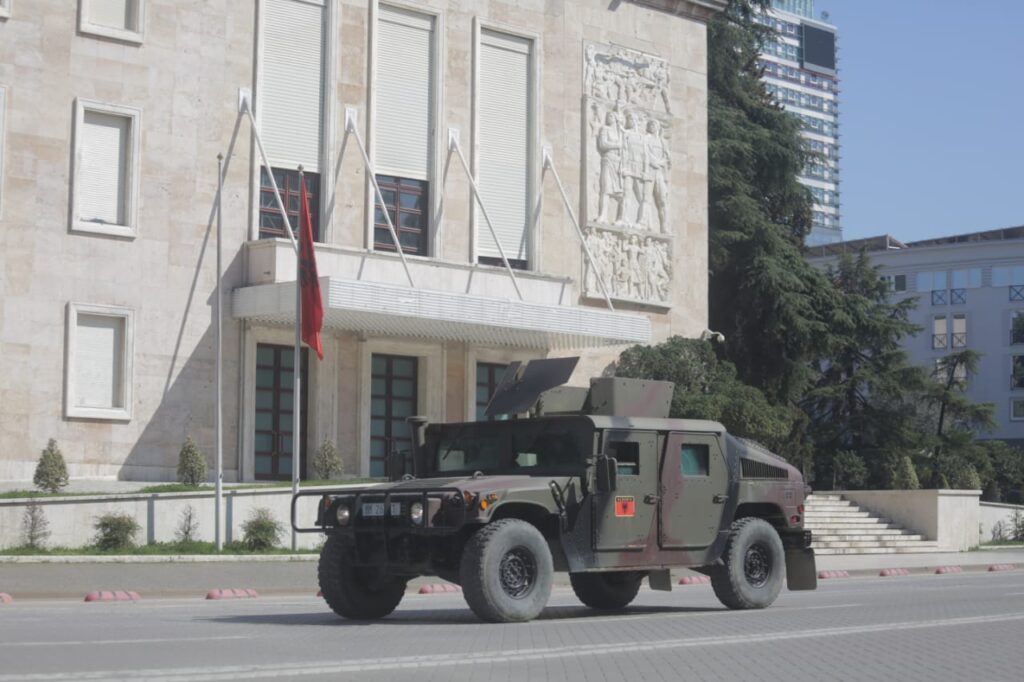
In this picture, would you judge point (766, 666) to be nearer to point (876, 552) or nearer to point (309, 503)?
point (309, 503)

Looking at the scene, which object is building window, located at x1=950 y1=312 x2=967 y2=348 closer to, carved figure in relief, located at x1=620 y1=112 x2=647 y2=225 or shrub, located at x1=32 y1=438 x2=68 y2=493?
carved figure in relief, located at x1=620 y1=112 x2=647 y2=225

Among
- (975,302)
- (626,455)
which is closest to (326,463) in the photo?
(626,455)

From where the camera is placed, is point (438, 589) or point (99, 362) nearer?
point (438, 589)

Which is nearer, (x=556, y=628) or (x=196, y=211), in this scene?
(x=556, y=628)

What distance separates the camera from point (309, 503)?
100 feet

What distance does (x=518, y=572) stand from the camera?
15.1 m

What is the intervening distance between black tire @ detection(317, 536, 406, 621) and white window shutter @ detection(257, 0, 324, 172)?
2295 centimetres

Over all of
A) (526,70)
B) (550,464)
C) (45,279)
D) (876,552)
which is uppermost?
(526,70)

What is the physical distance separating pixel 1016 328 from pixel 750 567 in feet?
257

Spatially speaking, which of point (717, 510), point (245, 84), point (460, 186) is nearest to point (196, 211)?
point (245, 84)

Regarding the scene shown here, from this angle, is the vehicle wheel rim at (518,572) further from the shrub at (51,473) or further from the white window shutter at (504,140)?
the white window shutter at (504,140)

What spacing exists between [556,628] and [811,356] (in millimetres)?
39599

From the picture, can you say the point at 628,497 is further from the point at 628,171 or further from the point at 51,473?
the point at 628,171

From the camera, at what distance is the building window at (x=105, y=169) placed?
34344 millimetres
